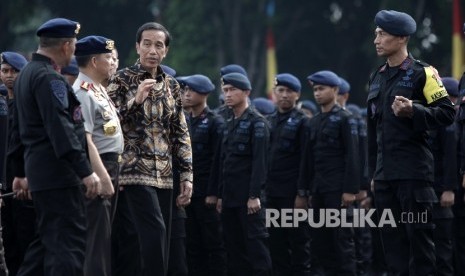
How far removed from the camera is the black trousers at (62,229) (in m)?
8.23

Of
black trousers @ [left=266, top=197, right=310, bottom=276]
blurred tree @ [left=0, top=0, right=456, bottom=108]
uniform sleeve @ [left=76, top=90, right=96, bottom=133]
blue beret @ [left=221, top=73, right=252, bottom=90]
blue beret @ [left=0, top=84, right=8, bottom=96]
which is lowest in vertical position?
black trousers @ [left=266, top=197, right=310, bottom=276]

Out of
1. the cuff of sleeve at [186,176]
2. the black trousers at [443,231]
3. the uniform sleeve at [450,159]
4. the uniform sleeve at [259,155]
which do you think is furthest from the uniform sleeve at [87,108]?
the black trousers at [443,231]

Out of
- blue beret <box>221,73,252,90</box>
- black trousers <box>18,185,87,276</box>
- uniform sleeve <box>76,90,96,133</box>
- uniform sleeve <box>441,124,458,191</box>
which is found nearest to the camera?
black trousers <box>18,185,87,276</box>

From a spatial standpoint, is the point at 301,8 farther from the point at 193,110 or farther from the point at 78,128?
the point at 78,128

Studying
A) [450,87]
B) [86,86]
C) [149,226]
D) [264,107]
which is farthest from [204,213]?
[86,86]

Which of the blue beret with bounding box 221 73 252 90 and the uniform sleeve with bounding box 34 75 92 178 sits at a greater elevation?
the blue beret with bounding box 221 73 252 90

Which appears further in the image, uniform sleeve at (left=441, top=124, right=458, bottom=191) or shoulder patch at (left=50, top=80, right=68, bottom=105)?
uniform sleeve at (left=441, top=124, right=458, bottom=191)

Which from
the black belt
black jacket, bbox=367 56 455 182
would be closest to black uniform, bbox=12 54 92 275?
the black belt

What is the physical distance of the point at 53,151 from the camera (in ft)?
27.2

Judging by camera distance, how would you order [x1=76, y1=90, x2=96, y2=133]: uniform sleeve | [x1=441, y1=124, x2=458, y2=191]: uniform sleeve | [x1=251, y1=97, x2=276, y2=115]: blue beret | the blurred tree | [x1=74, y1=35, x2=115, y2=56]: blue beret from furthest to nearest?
the blurred tree → [x1=251, y1=97, x2=276, y2=115]: blue beret → [x1=441, y1=124, x2=458, y2=191]: uniform sleeve → [x1=74, y1=35, x2=115, y2=56]: blue beret → [x1=76, y1=90, x2=96, y2=133]: uniform sleeve

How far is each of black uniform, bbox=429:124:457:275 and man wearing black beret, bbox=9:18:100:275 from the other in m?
4.87

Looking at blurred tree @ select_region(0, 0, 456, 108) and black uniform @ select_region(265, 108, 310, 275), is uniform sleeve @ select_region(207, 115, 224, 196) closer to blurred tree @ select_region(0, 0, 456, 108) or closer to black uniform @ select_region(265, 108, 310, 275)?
black uniform @ select_region(265, 108, 310, 275)

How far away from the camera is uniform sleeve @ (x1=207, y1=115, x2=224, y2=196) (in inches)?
512

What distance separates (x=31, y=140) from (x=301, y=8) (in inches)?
1165
